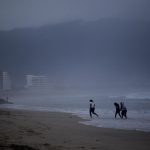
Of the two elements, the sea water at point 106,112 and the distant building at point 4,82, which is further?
the distant building at point 4,82

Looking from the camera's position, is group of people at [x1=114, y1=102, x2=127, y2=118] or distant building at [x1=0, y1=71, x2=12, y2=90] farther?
distant building at [x1=0, y1=71, x2=12, y2=90]

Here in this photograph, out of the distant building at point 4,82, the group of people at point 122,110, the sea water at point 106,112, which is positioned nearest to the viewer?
the sea water at point 106,112

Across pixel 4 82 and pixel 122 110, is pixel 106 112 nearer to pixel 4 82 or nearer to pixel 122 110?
pixel 122 110

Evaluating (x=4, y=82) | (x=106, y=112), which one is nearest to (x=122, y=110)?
(x=106, y=112)

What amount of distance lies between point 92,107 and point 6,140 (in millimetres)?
13742

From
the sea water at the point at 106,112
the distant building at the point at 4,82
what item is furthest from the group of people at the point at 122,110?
the distant building at the point at 4,82

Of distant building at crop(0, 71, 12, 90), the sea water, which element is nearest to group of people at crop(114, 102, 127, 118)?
the sea water

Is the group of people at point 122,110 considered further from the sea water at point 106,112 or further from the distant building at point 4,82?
the distant building at point 4,82

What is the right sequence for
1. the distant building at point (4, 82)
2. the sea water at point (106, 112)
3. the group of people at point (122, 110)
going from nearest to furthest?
the sea water at point (106, 112)
the group of people at point (122, 110)
the distant building at point (4, 82)

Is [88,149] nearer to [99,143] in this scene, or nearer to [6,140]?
[99,143]

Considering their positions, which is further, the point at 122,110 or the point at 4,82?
the point at 4,82

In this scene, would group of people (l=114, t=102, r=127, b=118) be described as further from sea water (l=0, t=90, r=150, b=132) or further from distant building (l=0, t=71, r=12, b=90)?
distant building (l=0, t=71, r=12, b=90)

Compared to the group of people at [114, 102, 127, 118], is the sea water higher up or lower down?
lower down

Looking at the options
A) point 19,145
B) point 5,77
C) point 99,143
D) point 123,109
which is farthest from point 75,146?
point 5,77
